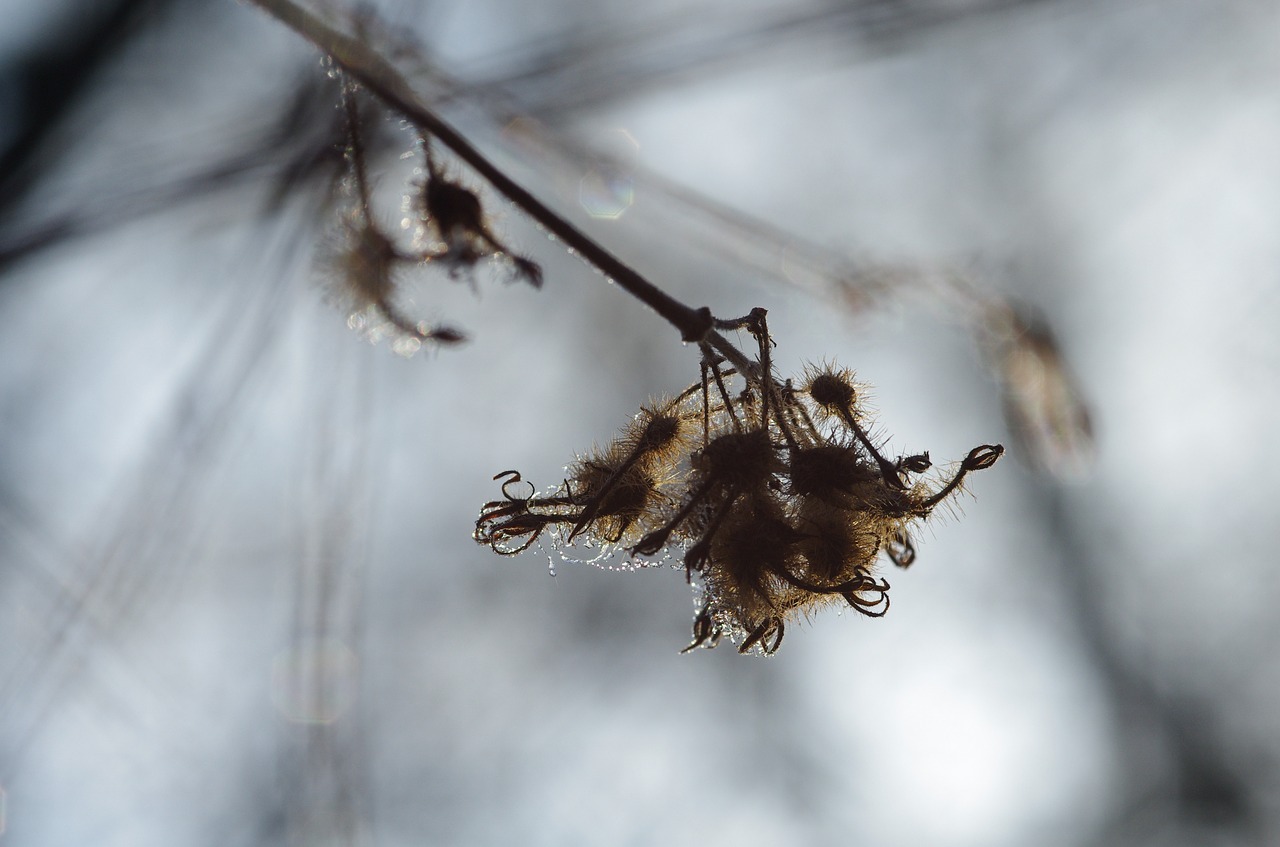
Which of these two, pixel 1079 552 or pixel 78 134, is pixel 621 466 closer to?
pixel 78 134

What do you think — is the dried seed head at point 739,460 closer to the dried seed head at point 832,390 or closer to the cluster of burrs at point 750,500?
the cluster of burrs at point 750,500

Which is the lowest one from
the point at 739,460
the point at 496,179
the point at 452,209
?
the point at 739,460

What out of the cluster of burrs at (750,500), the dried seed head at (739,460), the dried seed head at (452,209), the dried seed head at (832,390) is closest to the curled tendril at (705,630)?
the cluster of burrs at (750,500)

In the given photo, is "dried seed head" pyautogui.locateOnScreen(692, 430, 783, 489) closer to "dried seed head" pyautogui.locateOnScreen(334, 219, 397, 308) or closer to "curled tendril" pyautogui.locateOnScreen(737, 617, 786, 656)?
"curled tendril" pyautogui.locateOnScreen(737, 617, 786, 656)

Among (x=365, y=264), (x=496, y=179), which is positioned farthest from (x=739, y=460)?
(x=365, y=264)

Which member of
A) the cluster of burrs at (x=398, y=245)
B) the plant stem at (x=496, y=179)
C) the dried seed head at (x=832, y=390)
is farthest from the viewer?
the dried seed head at (x=832, y=390)

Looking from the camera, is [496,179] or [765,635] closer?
[496,179]

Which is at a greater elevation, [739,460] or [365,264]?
[365,264]

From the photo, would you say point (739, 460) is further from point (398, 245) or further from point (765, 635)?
point (398, 245)
